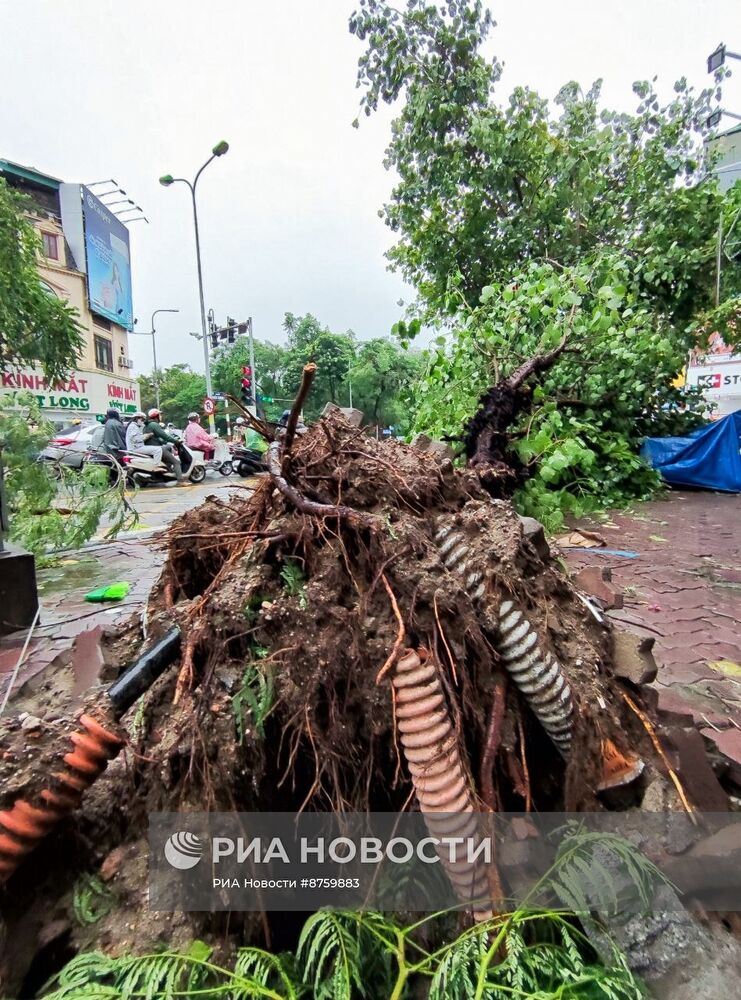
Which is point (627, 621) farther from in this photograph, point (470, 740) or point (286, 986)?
point (286, 986)

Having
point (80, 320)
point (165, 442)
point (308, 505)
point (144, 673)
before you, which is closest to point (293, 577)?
point (308, 505)

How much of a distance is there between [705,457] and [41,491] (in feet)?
32.8

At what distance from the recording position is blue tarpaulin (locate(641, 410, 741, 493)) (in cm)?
923

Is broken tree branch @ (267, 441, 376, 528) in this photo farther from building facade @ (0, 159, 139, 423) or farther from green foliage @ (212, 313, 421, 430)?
building facade @ (0, 159, 139, 423)

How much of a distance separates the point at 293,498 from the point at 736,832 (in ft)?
5.54

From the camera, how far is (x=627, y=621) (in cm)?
343

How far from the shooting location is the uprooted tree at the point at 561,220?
22.4ft

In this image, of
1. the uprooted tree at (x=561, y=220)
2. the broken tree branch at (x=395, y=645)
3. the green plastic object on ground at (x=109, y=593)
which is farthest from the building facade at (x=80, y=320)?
the broken tree branch at (x=395, y=645)

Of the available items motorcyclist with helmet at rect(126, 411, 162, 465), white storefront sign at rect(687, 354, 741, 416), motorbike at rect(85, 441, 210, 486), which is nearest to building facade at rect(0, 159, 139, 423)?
motorcyclist with helmet at rect(126, 411, 162, 465)

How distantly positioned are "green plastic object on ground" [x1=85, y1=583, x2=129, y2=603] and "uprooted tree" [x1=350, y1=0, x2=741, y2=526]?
3.61 meters

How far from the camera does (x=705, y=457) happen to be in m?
9.35

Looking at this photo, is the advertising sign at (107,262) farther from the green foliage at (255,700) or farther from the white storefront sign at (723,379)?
the green foliage at (255,700)

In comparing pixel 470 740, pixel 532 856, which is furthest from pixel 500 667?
pixel 532 856

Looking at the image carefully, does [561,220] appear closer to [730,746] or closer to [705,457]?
[705,457]
